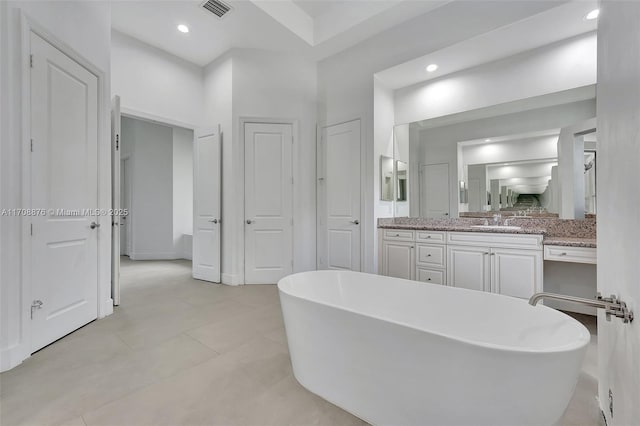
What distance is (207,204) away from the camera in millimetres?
3959

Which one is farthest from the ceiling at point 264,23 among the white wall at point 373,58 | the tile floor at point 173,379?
the tile floor at point 173,379

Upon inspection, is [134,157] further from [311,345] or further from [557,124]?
[557,124]

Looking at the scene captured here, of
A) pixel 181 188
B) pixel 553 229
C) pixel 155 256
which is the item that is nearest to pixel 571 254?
pixel 553 229

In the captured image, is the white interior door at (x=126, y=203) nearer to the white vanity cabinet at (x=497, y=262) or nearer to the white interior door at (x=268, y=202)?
the white interior door at (x=268, y=202)

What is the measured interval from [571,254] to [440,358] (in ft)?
6.66

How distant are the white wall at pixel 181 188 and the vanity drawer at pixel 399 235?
450cm

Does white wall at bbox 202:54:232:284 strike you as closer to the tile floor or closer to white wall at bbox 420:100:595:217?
the tile floor

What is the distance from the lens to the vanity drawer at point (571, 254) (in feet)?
7.27

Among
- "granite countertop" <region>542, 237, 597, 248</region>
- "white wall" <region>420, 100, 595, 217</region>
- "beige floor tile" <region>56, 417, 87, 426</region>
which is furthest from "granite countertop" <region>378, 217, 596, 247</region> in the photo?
"beige floor tile" <region>56, 417, 87, 426</region>

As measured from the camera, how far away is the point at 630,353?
83 centimetres

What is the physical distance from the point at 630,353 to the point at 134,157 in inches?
282

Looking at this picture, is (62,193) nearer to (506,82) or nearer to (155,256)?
(155,256)

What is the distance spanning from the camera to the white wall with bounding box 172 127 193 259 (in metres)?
5.96

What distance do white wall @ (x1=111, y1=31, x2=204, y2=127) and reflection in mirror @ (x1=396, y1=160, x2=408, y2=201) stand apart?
3.04 metres
